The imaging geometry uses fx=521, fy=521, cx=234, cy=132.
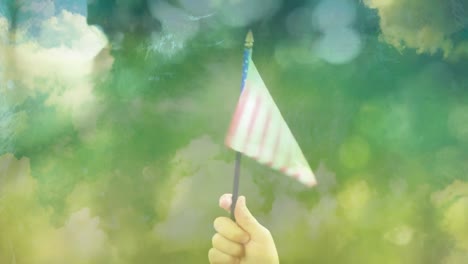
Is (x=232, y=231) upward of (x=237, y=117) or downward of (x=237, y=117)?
downward

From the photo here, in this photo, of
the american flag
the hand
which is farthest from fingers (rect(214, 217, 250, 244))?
the american flag

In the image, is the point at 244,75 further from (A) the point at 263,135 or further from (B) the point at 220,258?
(B) the point at 220,258

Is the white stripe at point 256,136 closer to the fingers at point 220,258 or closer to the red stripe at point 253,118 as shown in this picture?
the red stripe at point 253,118

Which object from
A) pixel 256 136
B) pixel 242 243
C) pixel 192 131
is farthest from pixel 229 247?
pixel 192 131

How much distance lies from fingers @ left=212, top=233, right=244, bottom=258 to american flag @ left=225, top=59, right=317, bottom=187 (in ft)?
0.75

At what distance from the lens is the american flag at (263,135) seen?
1.32 meters

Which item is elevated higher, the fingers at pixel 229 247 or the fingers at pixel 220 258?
the fingers at pixel 229 247

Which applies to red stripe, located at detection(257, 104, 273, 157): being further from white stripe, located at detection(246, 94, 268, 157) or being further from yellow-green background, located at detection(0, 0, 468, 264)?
yellow-green background, located at detection(0, 0, 468, 264)

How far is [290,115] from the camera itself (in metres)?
1.59

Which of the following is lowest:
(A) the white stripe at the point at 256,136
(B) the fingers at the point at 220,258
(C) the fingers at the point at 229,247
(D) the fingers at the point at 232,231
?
(B) the fingers at the point at 220,258

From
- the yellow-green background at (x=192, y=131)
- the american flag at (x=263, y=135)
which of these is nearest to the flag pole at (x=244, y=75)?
the american flag at (x=263, y=135)

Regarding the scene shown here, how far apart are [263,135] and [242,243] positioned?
0.29 meters

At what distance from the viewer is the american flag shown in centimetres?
132

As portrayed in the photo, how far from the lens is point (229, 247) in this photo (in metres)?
1.33
